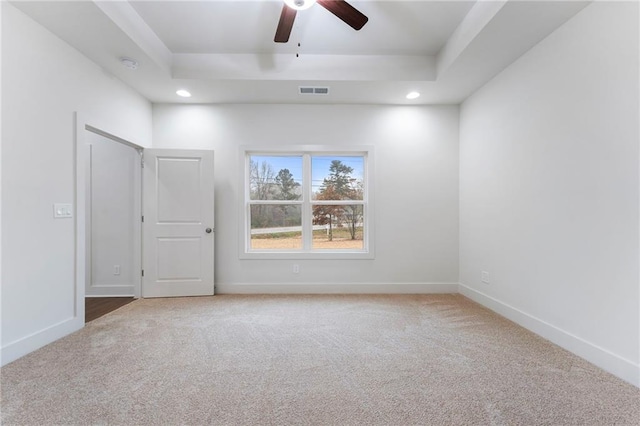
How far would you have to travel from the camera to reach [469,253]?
3750 millimetres

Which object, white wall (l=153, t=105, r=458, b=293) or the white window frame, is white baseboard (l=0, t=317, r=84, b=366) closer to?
white wall (l=153, t=105, r=458, b=293)

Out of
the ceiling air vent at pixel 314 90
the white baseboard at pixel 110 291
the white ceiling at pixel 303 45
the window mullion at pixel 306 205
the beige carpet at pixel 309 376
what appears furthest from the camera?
the window mullion at pixel 306 205

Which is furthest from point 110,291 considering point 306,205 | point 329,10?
point 329,10

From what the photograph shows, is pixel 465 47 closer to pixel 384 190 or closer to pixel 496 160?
pixel 496 160

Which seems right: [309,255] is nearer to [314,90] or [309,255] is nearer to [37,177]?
[314,90]

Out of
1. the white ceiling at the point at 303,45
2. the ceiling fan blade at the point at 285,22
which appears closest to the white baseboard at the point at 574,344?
the white ceiling at the point at 303,45

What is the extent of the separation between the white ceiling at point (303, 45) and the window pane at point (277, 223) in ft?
4.86

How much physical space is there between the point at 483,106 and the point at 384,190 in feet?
5.05

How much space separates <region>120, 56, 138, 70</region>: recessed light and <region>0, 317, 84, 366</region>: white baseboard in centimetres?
253

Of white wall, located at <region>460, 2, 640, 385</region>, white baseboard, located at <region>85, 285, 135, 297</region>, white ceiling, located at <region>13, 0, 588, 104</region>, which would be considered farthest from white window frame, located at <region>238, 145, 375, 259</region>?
white baseboard, located at <region>85, 285, 135, 297</region>

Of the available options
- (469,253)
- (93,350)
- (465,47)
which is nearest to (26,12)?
(93,350)

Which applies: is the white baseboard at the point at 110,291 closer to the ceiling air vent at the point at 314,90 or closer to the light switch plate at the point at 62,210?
the light switch plate at the point at 62,210

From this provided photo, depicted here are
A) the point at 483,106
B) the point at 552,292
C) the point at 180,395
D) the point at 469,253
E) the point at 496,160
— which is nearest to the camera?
the point at 180,395

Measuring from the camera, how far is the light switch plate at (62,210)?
2.50 metres
